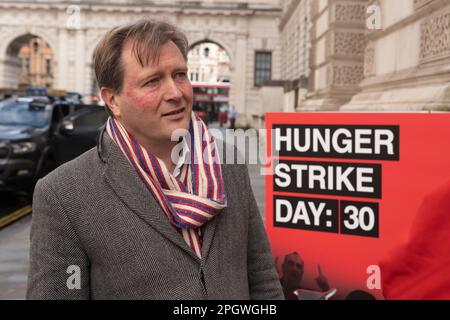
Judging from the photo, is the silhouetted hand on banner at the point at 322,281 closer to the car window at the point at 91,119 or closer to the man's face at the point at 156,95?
the man's face at the point at 156,95

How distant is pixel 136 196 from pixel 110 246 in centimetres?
17

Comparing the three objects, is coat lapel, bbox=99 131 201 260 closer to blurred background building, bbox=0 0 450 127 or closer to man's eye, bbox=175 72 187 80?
man's eye, bbox=175 72 187 80

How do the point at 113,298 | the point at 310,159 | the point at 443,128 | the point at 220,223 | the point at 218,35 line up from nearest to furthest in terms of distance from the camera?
the point at 113,298
the point at 220,223
the point at 443,128
the point at 310,159
the point at 218,35

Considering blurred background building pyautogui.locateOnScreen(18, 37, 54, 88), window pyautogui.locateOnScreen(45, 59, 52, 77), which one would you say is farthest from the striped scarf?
window pyautogui.locateOnScreen(45, 59, 52, 77)

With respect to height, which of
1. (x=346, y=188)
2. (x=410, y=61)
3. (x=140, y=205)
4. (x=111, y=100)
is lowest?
(x=346, y=188)

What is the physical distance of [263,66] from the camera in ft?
130

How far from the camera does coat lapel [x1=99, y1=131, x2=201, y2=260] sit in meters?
1.83

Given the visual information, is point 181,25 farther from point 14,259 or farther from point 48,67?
point 48,67

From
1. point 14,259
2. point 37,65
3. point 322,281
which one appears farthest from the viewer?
point 37,65

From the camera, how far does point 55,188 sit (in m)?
1.83

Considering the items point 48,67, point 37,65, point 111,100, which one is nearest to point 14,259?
point 111,100
